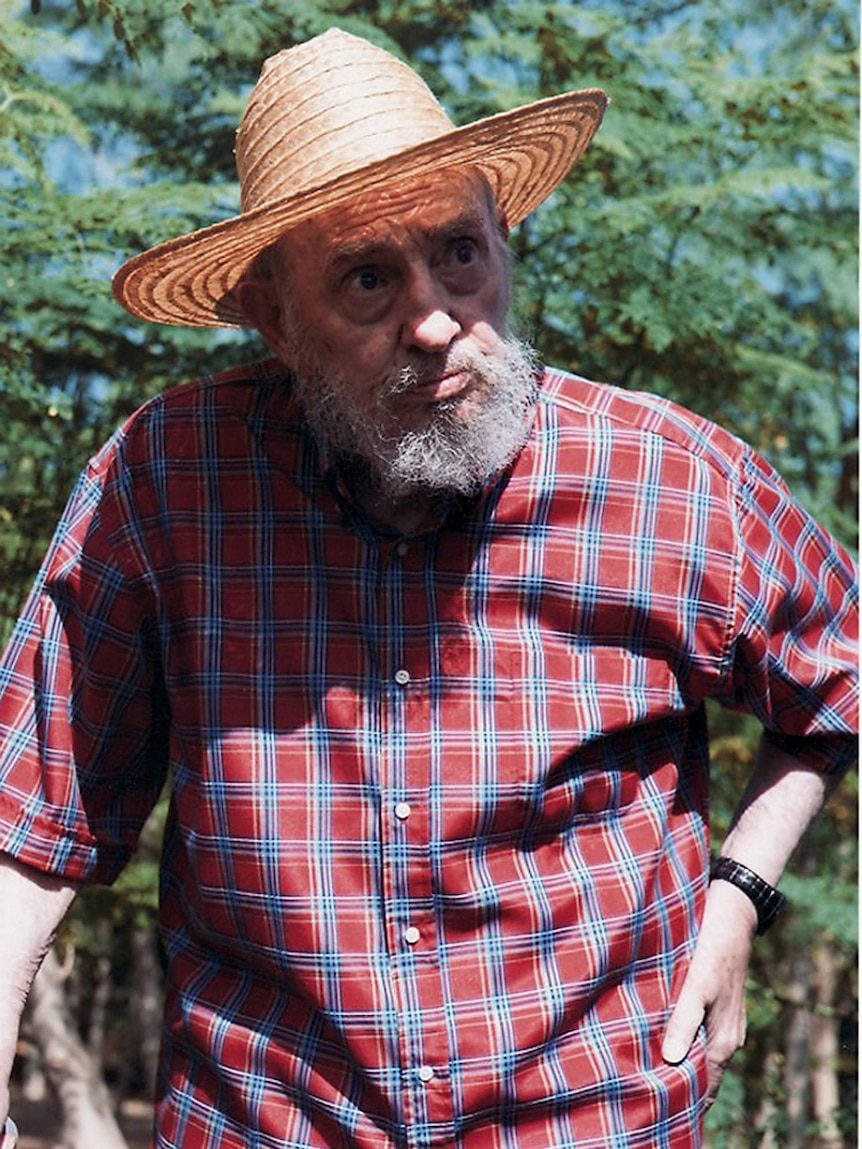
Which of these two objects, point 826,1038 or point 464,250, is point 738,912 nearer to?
point 464,250

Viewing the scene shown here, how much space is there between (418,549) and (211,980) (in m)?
0.65

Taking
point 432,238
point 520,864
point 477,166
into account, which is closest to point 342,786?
point 520,864

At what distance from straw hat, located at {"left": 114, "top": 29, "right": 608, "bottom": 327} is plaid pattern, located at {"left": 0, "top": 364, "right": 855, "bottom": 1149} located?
200mm

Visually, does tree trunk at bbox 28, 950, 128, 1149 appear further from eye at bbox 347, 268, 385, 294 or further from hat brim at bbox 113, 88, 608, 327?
eye at bbox 347, 268, 385, 294

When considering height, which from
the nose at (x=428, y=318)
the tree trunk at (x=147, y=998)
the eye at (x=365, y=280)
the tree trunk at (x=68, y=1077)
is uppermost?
the eye at (x=365, y=280)

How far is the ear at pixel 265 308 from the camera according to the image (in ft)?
7.19

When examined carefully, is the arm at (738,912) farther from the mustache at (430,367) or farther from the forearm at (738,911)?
the mustache at (430,367)

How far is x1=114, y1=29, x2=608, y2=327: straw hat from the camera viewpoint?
1905 mm

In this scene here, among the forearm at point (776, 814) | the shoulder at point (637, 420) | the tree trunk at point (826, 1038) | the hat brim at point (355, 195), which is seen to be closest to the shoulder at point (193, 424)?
the hat brim at point (355, 195)

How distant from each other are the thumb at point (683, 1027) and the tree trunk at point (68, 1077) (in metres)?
2.87

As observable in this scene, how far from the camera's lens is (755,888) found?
2.20 m

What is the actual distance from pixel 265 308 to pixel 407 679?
591 mm

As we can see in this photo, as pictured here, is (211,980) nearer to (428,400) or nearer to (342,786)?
(342,786)

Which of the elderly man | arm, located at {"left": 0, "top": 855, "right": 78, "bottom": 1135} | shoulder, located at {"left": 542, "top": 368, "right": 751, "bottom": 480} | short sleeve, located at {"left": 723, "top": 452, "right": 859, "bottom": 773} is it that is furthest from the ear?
arm, located at {"left": 0, "top": 855, "right": 78, "bottom": 1135}
